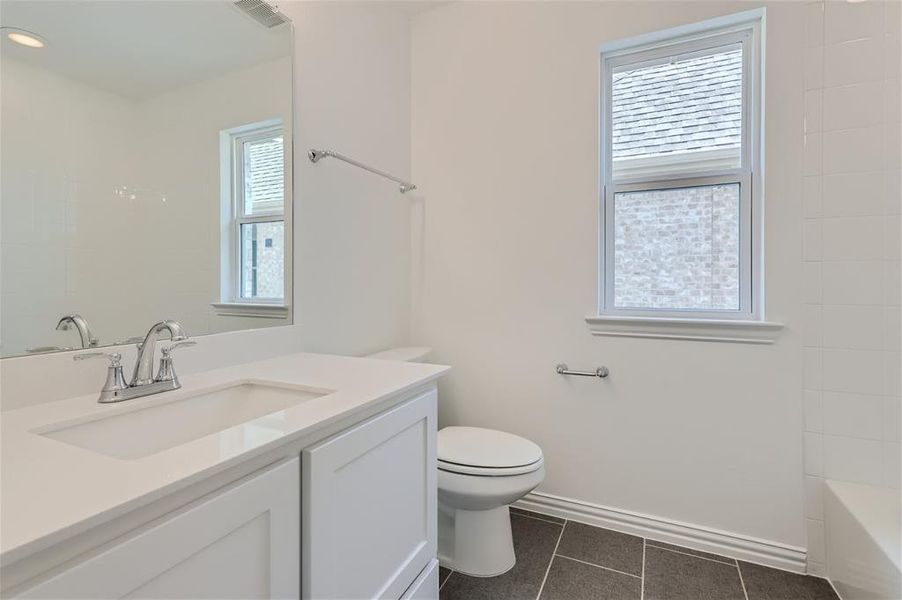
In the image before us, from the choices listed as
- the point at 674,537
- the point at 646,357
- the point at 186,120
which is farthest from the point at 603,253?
the point at 186,120

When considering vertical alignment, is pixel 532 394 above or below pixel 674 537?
above

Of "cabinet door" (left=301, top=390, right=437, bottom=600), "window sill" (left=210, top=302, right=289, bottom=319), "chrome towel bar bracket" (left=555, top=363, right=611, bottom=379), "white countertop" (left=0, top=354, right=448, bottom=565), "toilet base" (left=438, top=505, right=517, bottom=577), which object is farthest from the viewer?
"chrome towel bar bracket" (left=555, top=363, right=611, bottom=379)

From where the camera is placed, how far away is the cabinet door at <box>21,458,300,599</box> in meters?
0.50

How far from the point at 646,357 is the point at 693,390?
0.69 feet

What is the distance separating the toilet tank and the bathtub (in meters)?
1.60

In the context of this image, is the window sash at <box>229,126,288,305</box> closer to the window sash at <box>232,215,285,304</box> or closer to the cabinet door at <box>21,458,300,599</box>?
the window sash at <box>232,215,285,304</box>

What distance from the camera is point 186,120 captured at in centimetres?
118

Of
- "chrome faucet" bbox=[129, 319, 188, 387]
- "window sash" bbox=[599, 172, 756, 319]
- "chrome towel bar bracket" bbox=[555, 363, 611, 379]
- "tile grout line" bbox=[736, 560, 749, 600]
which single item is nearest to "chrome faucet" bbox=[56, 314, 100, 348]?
"chrome faucet" bbox=[129, 319, 188, 387]

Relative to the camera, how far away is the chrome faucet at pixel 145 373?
93 centimetres

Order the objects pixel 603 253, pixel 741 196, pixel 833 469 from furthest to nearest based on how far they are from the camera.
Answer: pixel 603 253
pixel 741 196
pixel 833 469

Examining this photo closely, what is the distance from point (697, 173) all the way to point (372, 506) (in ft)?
5.75

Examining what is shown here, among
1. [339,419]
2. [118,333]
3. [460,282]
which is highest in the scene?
[460,282]

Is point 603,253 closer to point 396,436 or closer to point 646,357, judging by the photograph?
point 646,357

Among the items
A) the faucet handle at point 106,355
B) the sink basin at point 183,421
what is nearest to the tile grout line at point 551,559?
the sink basin at point 183,421
